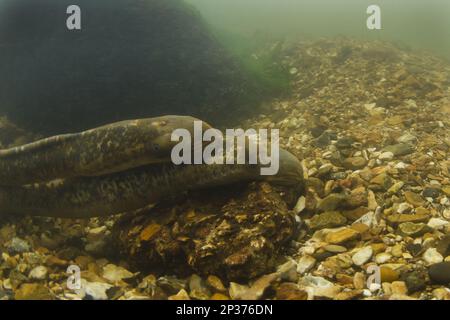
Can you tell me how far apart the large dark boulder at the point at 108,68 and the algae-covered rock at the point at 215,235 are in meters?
3.40

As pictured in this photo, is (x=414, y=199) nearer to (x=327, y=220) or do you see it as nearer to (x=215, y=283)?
(x=327, y=220)

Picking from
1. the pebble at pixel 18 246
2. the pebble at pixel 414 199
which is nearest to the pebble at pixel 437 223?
the pebble at pixel 414 199

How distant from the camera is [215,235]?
376cm

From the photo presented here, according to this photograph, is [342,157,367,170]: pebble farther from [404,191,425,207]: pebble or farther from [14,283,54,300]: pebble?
[14,283,54,300]: pebble

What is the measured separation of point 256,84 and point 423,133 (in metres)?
3.79

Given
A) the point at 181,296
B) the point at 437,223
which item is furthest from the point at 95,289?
the point at 437,223

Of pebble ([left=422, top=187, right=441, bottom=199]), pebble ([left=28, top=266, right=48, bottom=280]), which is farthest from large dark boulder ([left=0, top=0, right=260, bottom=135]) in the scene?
pebble ([left=422, top=187, right=441, bottom=199])

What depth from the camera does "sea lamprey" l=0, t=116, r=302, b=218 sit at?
4.25 meters

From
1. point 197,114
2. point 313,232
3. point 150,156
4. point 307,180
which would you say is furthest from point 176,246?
point 197,114

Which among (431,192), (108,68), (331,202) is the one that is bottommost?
(331,202)

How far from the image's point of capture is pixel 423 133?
593 cm

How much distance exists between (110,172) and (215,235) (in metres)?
1.58

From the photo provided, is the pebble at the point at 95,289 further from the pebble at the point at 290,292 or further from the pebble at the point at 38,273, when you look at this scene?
the pebble at the point at 290,292

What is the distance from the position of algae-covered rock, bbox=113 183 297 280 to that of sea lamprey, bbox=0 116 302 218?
0.81 ft
